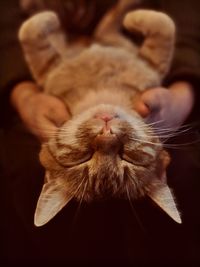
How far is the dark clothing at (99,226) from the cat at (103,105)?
2.7 inches

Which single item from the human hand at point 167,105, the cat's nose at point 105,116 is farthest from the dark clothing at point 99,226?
the cat's nose at point 105,116

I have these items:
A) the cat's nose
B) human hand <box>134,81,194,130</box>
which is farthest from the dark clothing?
the cat's nose

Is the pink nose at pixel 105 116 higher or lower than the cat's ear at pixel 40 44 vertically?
lower

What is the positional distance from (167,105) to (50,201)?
1.17ft

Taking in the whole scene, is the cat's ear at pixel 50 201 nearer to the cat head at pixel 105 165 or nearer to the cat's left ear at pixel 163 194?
the cat head at pixel 105 165

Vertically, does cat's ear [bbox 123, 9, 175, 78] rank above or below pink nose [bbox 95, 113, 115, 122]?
above

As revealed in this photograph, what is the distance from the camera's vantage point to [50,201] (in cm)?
85

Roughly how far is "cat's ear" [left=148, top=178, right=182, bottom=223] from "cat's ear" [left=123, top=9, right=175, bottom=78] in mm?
358

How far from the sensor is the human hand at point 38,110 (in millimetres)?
978

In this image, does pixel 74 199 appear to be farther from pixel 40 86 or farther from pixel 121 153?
pixel 40 86

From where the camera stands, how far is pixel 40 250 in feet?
3.38

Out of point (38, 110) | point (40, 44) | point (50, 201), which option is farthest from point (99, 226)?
point (40, 44)

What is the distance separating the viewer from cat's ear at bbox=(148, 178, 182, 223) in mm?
845

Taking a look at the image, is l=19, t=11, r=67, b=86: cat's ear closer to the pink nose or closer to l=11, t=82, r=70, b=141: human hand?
l=11, t=82, r=70, b=141: human hand
